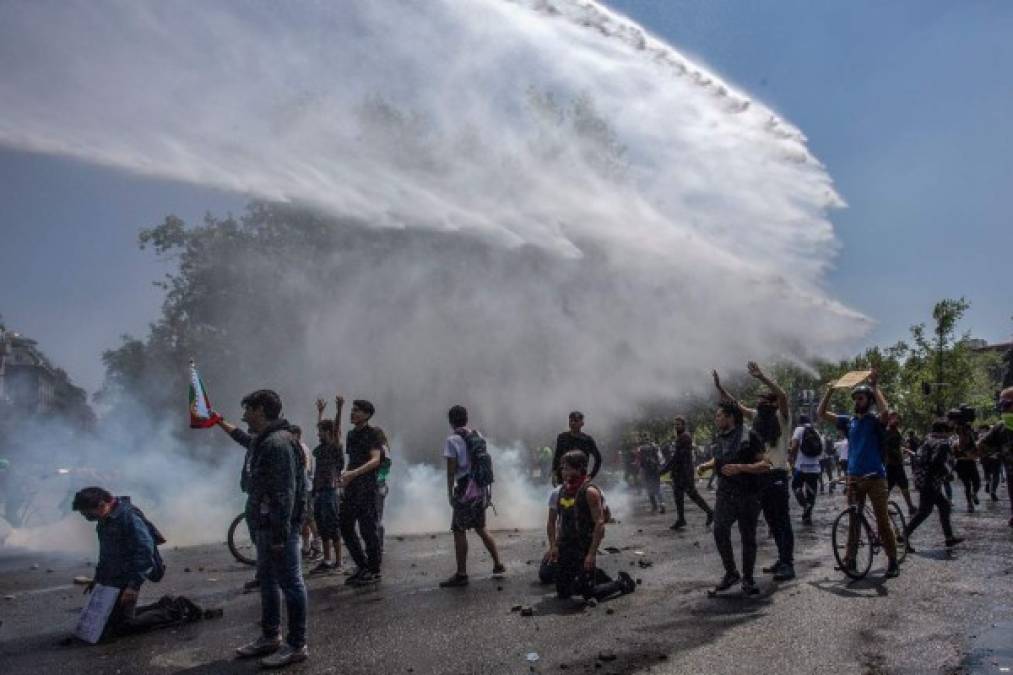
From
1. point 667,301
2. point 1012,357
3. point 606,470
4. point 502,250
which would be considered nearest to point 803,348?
point 667,301

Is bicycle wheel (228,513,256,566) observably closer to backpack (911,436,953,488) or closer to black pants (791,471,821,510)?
backpack (911,436,953,488)

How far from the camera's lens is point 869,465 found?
7.86 metres

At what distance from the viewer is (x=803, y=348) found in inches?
771

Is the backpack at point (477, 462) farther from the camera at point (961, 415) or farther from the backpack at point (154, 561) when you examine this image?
the camera at point (961, 415)

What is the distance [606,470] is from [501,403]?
1473cm

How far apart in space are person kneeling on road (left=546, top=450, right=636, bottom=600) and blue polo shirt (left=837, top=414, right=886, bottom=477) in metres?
2.75

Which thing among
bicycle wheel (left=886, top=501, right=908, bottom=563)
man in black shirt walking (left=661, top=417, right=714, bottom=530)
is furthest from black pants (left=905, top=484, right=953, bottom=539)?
man in black shirt walking (left=661, top=417, right=714, bottom=530)

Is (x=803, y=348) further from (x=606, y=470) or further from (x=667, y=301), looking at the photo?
(x=606, y=470)

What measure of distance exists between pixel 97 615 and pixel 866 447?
7140 mm

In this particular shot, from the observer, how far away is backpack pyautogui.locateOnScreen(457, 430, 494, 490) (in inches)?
324

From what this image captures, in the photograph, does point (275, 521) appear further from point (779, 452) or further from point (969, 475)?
point (969, 475)

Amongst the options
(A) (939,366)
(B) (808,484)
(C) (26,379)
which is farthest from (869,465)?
(A) (939,366)

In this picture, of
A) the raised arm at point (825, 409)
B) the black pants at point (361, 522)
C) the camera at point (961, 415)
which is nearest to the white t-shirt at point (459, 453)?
the black pants at point (361, 522)

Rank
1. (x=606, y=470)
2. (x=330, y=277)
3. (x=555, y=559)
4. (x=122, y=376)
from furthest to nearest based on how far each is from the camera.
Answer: (x=606, y=470) → (x=122, y=376) → (x=330, y=277) → (x=555, y=559)
